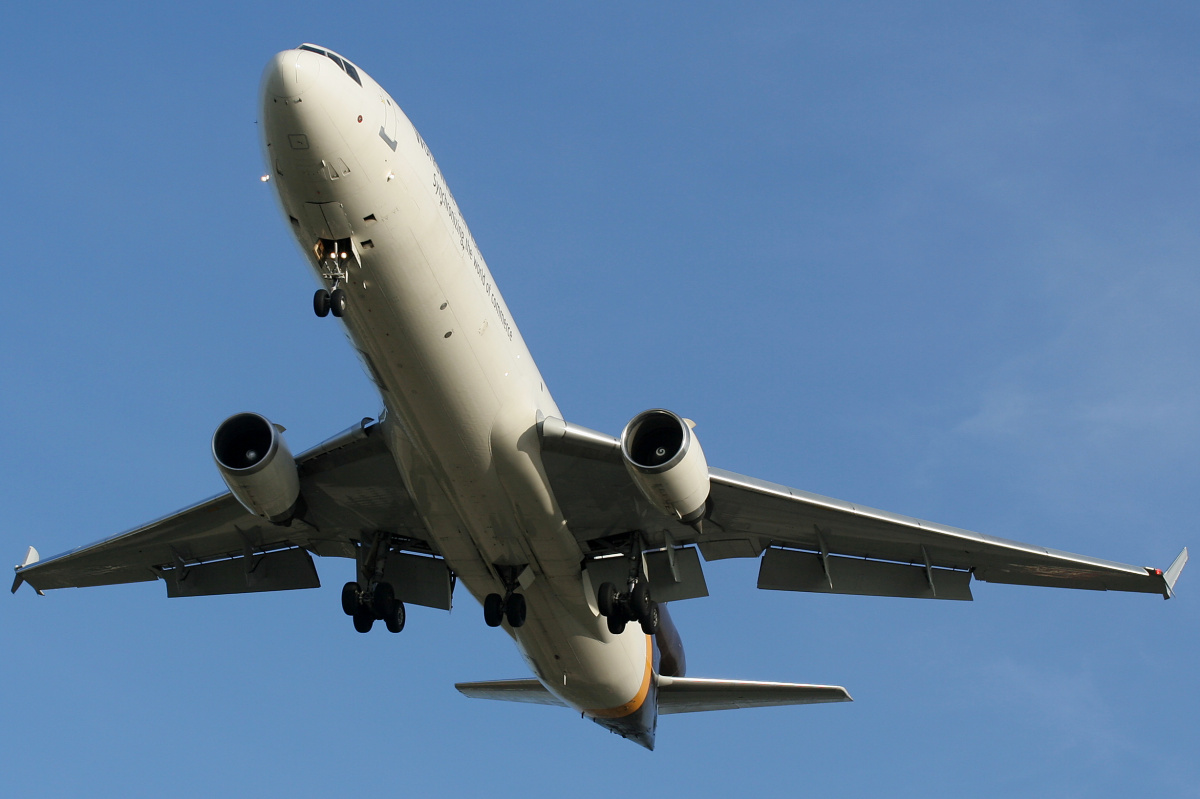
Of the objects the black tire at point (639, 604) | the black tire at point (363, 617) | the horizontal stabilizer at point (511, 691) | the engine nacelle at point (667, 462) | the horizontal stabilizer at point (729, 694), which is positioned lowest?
the horizontal stabilizer at point (729, 694)

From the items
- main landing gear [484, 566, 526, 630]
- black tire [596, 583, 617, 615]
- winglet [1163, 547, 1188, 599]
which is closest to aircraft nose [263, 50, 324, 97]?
main landing gear [484, 566, 526, 630]

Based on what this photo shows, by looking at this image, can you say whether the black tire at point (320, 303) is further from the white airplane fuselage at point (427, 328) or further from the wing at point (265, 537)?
the wing at point (265, 537)

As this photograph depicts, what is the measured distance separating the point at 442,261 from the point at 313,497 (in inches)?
254

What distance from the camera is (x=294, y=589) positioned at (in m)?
23.7

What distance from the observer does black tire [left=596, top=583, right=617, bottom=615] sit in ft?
65.6

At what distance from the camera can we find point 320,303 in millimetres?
15539

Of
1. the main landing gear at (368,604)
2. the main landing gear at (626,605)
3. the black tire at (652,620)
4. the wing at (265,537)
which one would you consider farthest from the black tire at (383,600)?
the black tire at (652,620)

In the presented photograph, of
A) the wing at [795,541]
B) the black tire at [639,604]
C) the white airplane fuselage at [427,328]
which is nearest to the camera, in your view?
the white airplane fuselage at [427,328]

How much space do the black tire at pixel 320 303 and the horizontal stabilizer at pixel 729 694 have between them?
13.0 m

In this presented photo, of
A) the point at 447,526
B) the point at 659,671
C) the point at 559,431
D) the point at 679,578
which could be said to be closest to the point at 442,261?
the point at 559,431

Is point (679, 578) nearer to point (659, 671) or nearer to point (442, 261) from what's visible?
point (659, 671)

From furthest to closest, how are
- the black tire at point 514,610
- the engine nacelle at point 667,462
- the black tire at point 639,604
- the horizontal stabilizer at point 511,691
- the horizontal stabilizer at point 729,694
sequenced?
the horizontal stabilizer at point 511,691
the horizontal stabilizer at point 729,694
the black tire at point 514,610
the black tire at point 639,604
the engine nacelle at point 667,462

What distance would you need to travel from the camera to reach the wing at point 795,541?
19172 mm

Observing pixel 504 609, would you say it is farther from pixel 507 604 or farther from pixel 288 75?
pixel 288 75
